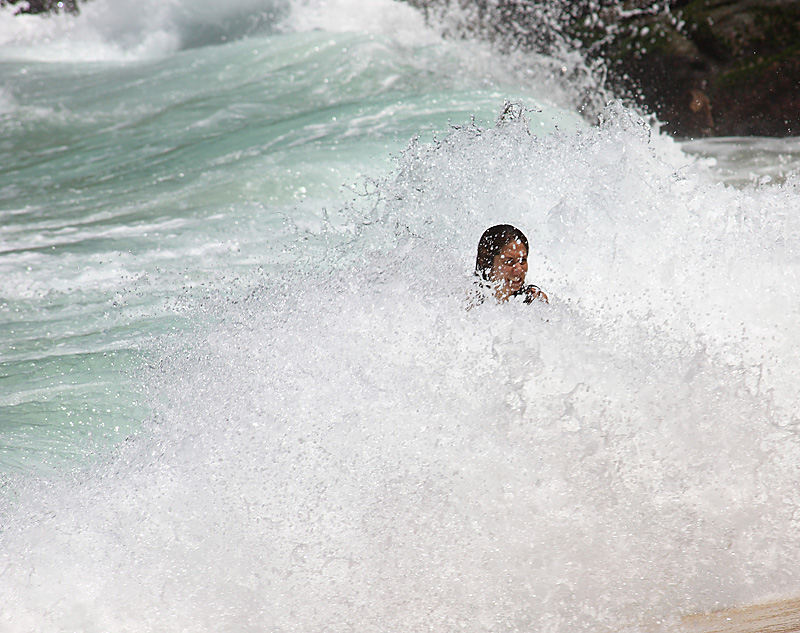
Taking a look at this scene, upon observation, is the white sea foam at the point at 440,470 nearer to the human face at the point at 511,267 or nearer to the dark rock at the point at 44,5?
the human face at the point at 511,267

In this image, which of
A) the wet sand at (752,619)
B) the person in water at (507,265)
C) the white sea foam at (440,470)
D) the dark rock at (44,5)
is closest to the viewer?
the wet sand at (752,619)

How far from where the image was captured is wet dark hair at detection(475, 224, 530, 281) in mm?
3000

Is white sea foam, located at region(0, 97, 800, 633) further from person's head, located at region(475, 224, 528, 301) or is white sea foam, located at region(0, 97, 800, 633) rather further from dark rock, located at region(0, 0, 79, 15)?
dark rock, located at region(0, 0, 79, 15)

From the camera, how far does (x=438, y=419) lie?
2.70m

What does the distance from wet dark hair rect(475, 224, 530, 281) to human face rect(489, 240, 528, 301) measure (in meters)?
0.02

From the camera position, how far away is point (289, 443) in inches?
104

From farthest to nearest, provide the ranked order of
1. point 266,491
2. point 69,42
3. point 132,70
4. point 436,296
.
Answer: point 69,42, point 132,70, point 436,296, point 266,491

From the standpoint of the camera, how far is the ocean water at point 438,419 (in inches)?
95.6

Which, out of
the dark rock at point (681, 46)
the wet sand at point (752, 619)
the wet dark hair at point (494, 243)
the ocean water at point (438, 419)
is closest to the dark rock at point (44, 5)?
the dark rock at point (681, 46)

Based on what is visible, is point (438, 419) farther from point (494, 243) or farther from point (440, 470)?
point (494, 243)

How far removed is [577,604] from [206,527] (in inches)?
48.8

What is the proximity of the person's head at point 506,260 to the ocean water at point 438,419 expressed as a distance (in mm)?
113

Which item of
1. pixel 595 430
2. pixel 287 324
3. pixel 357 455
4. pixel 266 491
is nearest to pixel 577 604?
pixel 595 430

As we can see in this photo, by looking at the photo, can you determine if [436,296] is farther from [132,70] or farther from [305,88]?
[132,70]
